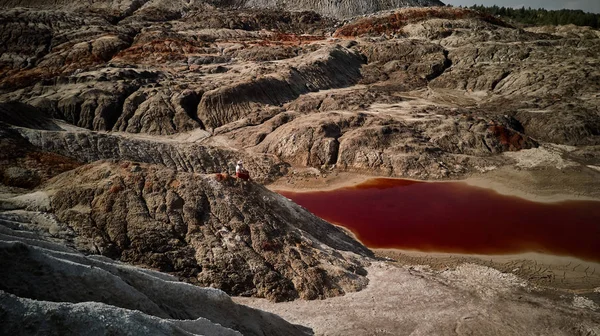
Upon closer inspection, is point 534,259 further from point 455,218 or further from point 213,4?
point 213,4

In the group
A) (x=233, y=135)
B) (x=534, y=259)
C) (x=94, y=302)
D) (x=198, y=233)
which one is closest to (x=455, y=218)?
(x=534, y=259)

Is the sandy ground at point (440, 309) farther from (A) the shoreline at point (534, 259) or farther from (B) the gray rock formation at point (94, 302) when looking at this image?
(A) the shoreline at point (534, 259)

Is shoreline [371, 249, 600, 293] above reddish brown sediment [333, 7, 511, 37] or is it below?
below

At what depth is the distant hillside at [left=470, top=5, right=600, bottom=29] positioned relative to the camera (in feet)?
300

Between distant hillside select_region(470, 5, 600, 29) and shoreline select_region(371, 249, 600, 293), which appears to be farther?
distant hillside select_region(470, 5, 600, 29)

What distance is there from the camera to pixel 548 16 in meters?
103

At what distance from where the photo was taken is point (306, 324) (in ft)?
47.4

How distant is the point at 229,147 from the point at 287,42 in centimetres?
4184

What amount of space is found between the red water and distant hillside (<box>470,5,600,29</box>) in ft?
269

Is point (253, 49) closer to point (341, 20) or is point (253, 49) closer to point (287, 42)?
point (287, 42)

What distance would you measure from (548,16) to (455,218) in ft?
330

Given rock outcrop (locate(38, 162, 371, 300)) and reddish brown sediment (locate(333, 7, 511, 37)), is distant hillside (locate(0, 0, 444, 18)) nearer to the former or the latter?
reddish brown sediment (locate(333, 7, 511, 37))

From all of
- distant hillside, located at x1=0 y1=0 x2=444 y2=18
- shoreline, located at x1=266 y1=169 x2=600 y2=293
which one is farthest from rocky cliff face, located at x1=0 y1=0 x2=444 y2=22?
shoreline, located at x1=266 y1=169 x2=600 y2=293

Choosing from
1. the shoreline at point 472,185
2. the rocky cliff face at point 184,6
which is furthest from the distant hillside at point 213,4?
the shoreline at point 472,185
